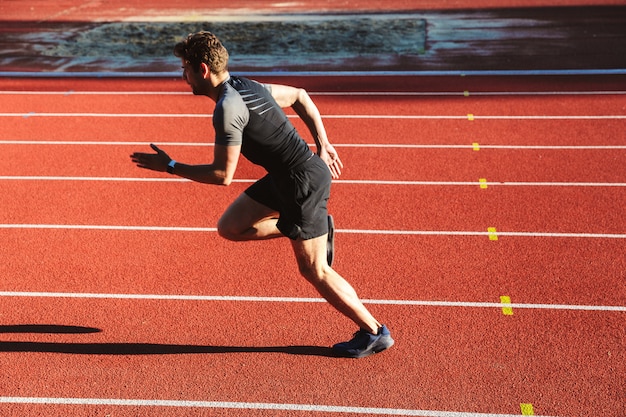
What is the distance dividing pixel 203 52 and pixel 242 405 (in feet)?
6.21

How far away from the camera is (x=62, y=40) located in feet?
47.8

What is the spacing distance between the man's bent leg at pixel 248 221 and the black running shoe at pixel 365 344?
0.76 meters

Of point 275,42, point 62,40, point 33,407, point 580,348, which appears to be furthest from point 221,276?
point 62,40

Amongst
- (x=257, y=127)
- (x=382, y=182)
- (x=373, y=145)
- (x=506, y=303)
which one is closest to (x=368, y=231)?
(x=382, y=182)

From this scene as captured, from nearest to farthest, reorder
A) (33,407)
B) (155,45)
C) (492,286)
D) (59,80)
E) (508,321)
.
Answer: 1. (33,407)
2. (508,321)
3. (492,286)
4. (59,80)
5. (155,45)

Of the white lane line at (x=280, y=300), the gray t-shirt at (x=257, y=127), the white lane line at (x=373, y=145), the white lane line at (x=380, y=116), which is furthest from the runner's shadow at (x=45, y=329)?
the white lane line at (x=380, y=116)

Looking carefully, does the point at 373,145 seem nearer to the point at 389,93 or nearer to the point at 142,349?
the point at 389,93

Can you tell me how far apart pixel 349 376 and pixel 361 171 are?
358cm

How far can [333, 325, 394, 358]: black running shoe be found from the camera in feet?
15.1

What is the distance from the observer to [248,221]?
181 inches

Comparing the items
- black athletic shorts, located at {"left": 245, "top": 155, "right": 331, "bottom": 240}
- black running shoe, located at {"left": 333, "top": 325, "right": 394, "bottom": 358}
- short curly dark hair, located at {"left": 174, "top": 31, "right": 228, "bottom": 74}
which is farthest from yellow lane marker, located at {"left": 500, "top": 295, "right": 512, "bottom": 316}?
short curly dark hair, located at {"left": 174, "top": 31, "right": 228, "bottom": 74}

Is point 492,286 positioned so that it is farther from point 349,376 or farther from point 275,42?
point 275,42

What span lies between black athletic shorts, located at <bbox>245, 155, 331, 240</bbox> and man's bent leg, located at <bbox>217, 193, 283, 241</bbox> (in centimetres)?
17

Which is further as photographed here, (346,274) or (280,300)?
(346,274)
